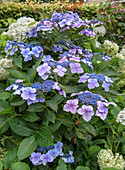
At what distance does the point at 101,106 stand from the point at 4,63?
3.41 ft

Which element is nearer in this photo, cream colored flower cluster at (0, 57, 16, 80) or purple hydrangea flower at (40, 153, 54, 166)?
purple hydrangea flower at (40, 153, 54, 166)

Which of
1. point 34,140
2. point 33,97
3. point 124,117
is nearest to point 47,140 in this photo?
point 34,140

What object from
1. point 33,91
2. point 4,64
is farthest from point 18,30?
point 33,91

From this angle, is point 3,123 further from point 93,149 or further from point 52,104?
point 93,149

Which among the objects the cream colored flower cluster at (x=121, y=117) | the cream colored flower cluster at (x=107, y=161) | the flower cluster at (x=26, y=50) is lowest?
the cream colored flower cluster at (x=107, y=161)

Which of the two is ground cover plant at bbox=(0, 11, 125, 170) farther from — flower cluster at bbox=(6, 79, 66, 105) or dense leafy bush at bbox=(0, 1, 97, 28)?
dense leafy bush at bbox=(0, 1, 97, 28)

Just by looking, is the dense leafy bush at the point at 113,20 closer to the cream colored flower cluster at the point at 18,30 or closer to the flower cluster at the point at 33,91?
the cream colored flower cluster at the point at 18,30

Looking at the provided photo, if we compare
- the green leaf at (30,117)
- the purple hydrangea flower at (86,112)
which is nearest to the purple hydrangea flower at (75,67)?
the purple hydrangea flower at (86,112)

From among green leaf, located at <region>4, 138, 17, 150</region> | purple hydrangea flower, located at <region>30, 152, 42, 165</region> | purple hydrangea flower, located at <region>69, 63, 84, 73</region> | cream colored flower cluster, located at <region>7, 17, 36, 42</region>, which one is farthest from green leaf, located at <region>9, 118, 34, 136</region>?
cream colored flower cluster, located at <region>7, 17, 36, 42</region>

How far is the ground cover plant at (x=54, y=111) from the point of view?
41.0 inches

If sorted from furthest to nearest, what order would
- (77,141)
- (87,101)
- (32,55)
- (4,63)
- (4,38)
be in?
(4,38)
(4,63)
(32,55)
(77,141)
(87,101)

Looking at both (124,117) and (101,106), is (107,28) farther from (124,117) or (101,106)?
(101,106)

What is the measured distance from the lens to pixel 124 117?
4.44 ft

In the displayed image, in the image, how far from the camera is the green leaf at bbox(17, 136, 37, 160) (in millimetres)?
1007
